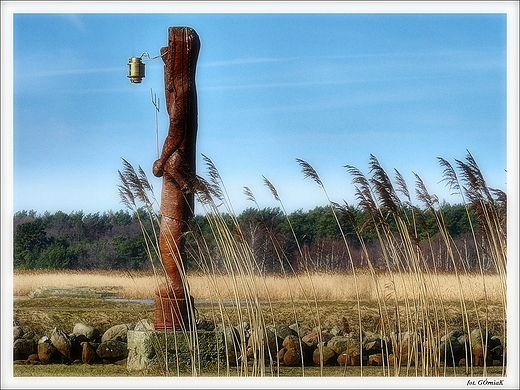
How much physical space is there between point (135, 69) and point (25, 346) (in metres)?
2.42

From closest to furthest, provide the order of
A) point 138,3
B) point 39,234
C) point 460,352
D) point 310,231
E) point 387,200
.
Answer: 1. point 387,200
2. point 138,3
3. point 460,352
4. point 39,234
5. point 310,231

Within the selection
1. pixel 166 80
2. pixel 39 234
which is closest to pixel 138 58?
pixel 166 80

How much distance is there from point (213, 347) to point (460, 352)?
206 cm

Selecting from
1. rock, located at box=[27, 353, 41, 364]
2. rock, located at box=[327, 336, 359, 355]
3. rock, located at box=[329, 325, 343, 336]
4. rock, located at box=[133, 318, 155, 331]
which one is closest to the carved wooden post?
Answer: rock, located at box=[133, 318, 155, 331]

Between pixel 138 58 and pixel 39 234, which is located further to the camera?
pixel 39 234

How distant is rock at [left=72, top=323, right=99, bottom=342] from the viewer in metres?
7.72

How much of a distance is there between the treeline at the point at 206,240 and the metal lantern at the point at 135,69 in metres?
2.32

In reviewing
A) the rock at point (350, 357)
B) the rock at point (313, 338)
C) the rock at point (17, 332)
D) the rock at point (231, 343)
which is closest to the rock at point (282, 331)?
the rock at point (313, 338)

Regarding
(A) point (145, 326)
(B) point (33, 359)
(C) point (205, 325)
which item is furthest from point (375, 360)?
(B) point (33, 359)

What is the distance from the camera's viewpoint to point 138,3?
22.5 feet

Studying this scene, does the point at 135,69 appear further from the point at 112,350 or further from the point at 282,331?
the point at 282,331

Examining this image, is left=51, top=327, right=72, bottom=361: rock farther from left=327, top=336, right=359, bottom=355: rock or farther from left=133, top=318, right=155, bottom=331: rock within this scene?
A: left=327, top=336, right=359, bottom=355: rock

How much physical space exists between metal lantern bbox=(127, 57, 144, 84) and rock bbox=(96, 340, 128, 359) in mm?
2116

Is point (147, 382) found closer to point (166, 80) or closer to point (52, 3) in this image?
point (166, 80)
